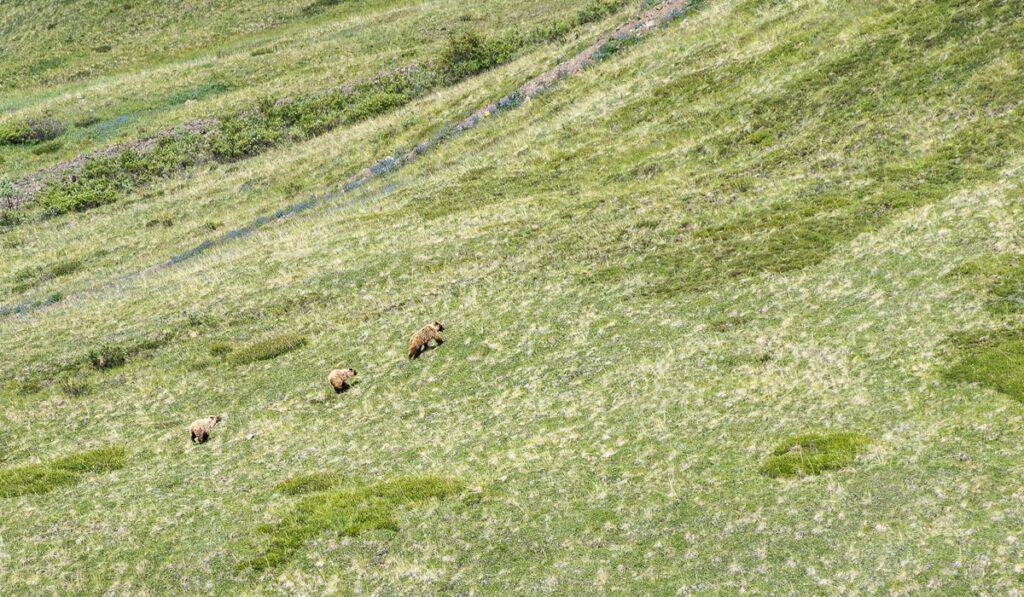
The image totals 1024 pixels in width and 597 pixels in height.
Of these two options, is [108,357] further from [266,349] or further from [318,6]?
A: [318,6]

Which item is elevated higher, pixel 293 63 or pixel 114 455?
pixel 293 63

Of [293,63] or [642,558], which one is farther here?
[293,63]

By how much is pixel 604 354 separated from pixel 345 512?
1112cm

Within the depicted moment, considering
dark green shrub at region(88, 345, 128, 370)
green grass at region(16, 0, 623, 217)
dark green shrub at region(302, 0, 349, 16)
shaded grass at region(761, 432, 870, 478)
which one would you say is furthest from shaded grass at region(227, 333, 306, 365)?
dark green shrub at region(302, 0, 349, 16)

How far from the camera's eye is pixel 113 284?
59531mm

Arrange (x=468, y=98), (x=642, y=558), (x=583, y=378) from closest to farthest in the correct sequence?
(x=642, y=558)
(x=583, y=378)
(x=468, y=98)

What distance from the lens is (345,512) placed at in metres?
23.5

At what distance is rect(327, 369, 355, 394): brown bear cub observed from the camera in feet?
109

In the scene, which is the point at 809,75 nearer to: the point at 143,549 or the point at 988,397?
the point at 988,397

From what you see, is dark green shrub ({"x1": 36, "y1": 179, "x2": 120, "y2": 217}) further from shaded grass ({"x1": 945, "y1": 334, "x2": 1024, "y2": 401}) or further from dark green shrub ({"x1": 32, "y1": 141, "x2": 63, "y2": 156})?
shaded grass ({"x1": 945, "y1": 334, "x2": 1024, "y2": 401})

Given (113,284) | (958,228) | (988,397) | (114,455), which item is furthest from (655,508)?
(113,284)

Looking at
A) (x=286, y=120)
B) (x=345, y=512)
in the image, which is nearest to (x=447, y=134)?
(x=286, y=120)

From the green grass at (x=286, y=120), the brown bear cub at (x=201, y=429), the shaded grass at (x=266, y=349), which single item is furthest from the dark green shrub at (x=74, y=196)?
the brown bear cub at (x=201, y=429)

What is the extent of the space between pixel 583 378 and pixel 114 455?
17417mm
